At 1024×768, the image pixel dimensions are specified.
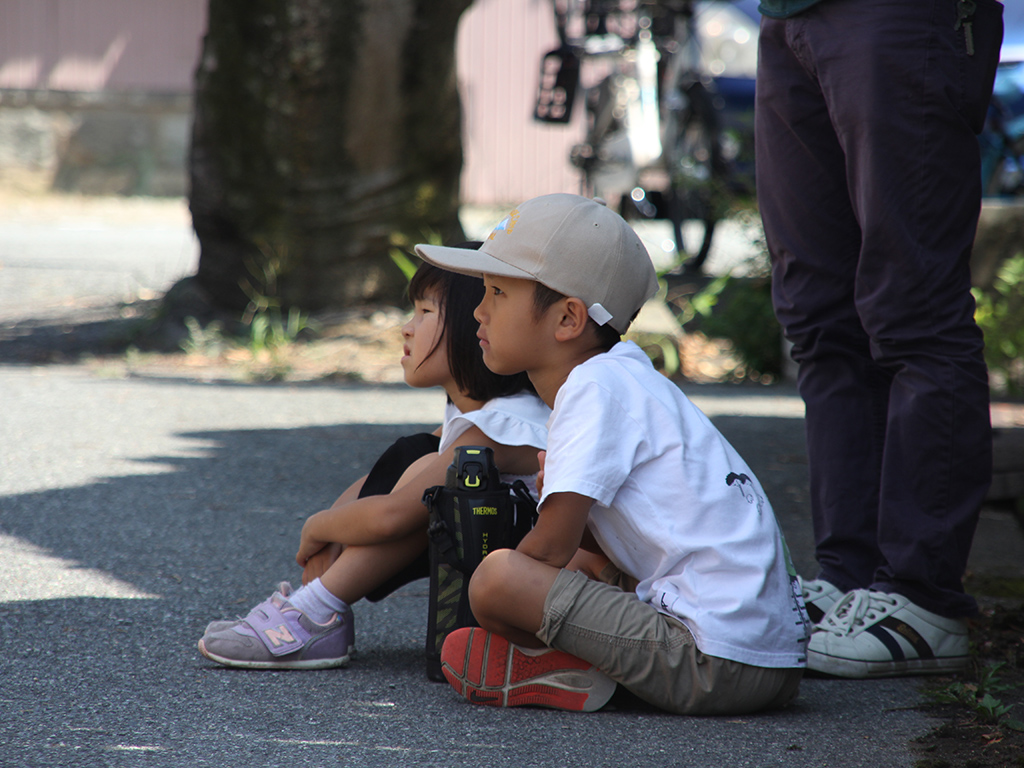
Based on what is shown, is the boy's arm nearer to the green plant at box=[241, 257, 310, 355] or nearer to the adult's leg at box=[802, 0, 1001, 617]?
the adult's leg at box=[802, 0, 1001, 617]

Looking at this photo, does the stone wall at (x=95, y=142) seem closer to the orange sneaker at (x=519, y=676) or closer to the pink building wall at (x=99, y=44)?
the pink building wall at (x=99, y=44)

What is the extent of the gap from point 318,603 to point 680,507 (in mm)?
703

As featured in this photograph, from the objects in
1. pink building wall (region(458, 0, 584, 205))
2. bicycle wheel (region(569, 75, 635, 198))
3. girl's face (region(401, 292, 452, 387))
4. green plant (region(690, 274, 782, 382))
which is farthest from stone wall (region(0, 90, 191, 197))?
girl's face (region(401, 292, 452, 387))

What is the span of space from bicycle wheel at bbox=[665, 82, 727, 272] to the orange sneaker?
5494 mm

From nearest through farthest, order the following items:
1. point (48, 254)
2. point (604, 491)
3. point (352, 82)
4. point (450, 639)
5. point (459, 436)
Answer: point (604, 491) → point (450, 639) → point (459, 436) → point (352, 82) → point (48, 254)

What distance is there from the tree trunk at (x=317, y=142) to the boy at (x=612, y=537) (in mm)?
4072

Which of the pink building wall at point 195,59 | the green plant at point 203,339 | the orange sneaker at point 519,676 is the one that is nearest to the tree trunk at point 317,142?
the green plant at point 203,339

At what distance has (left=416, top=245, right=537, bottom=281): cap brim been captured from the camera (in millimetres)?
1895

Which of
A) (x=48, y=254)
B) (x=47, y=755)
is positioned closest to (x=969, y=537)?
(x=47, y=755)

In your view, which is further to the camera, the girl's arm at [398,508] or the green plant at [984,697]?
the girl's arm at [398,508]

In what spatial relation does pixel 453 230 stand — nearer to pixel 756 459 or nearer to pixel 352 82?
pixel 352 82

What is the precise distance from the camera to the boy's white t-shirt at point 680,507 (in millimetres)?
1785

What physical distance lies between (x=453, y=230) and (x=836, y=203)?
13.3 ft

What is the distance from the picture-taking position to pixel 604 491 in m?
1.76
